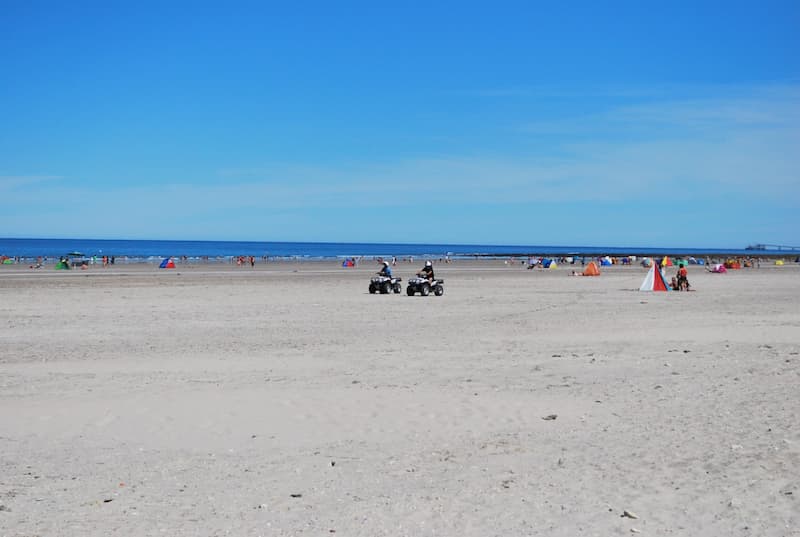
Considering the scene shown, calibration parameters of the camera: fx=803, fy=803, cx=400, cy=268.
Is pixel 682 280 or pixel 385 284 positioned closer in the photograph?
pixel 385 284

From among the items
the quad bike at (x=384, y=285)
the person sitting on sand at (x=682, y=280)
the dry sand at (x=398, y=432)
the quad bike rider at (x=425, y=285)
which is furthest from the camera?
the person sitting on sand at (x=682, y=280)

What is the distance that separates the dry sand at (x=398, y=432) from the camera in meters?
5.96

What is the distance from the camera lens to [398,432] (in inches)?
336

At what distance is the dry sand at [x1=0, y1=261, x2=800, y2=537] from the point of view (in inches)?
235

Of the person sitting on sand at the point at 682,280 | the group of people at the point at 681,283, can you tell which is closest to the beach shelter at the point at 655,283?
the group of people at the point at 681,283

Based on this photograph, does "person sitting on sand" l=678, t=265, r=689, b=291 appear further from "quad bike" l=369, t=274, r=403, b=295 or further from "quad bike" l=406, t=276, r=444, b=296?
"quad bike" l=369, t=274, r=403, b=295

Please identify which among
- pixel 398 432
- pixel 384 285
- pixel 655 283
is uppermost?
pixel 384 285

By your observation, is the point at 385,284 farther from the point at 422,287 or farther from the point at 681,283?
the point at 681,283

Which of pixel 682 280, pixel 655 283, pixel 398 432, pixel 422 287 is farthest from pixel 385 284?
pixel 398 432

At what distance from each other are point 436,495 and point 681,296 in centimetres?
2778

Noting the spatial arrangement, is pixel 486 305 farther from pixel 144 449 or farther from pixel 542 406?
pixel 144 449

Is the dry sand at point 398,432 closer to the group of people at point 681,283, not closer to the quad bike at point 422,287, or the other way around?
the quad bike at point 422,287

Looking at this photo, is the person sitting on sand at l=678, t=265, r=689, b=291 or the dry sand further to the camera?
the person sitting on sand at l=678, t=265, r=689, b=291

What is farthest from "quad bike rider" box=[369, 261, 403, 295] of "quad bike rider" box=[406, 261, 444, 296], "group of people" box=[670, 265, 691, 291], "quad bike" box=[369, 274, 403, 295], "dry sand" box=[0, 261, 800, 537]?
"dry sand" box=[0, 261, 800, 537]
